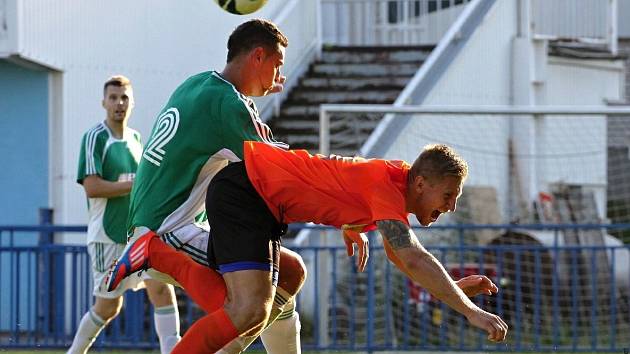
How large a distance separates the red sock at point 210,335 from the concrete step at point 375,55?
13068 millimetres

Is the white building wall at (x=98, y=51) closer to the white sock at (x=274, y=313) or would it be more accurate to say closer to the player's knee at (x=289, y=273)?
the white sock at (x=274, y=313)

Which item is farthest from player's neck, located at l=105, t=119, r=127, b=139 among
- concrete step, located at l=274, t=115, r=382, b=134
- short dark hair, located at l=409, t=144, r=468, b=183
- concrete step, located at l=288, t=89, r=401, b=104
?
concrete step, located at l=288, t=89, r=401, b=104

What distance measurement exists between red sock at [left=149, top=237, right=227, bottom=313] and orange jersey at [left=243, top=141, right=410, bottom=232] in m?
0.47

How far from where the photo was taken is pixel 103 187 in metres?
9.94

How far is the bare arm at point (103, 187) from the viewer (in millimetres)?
9906

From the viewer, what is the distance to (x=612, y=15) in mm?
20906

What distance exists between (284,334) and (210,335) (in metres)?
0.89

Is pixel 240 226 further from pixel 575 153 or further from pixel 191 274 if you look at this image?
pixel 575 153

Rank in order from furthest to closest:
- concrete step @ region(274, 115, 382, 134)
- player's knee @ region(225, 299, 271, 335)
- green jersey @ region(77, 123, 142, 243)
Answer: concrete step @ region(274, 115, 382, 134)
green jersey @ region(77, 123, 142, 243)
player's knee @ region(225, 299, 271, 335)

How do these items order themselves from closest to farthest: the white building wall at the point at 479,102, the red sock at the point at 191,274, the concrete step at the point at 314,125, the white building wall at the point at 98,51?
the red sock at the point at 191,274, the white building wall at the point at 98,51, the white building wall at the point at 479,102, the concrete step at the point at 314,125

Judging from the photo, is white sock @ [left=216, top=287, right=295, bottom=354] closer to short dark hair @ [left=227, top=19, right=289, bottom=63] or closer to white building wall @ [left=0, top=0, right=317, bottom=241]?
short dark hair @ [left=227, top=19, right=289, bottom=63]

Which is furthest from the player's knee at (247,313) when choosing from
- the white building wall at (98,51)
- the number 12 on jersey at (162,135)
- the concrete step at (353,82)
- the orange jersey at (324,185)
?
the concrete step at (353,82)

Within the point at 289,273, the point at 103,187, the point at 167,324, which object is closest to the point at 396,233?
the point at 289,273

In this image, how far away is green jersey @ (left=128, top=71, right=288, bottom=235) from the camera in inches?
283
